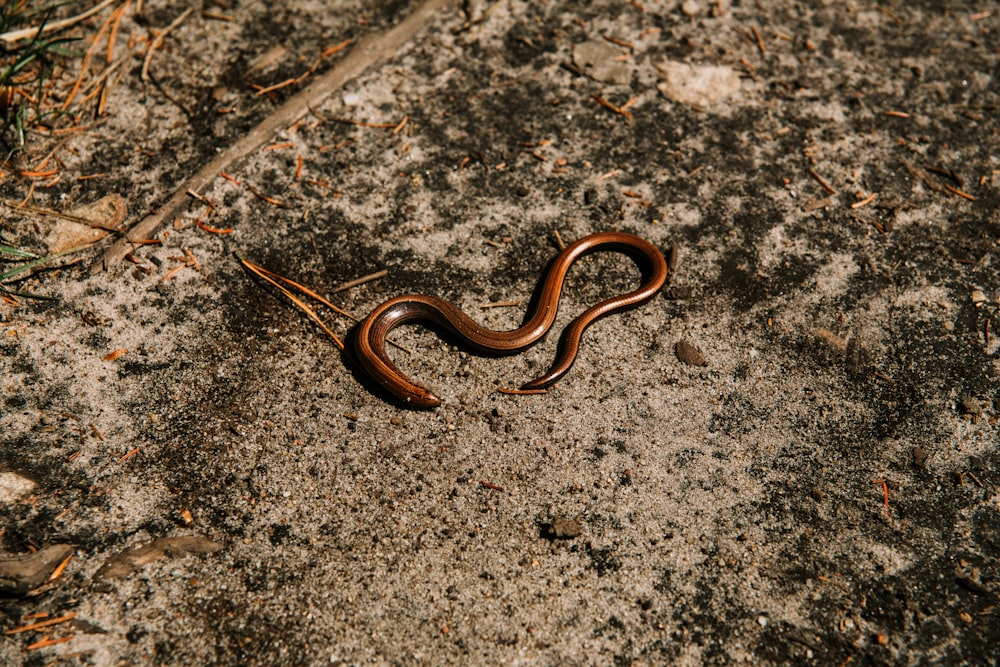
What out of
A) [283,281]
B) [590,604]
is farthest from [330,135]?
[590,604]

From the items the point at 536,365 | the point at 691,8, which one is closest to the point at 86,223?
the point at 536,365

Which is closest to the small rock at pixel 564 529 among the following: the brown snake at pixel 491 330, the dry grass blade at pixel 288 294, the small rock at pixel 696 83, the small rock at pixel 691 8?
the brown snake at pixel 491 330

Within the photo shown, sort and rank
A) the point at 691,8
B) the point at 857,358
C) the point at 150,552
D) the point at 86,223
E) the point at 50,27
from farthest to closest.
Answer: the point at 691,8
the point at 50,27
the point at 86,223
the point at 857,358
the point at 150,552

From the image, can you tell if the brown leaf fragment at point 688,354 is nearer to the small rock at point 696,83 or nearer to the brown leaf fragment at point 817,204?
the brown leaf fragment at point 817,204

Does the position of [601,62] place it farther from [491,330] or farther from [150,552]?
[150,552]

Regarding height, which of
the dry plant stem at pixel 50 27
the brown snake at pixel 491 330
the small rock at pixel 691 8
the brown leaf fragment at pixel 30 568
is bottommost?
the brown leaf fragment at pixel 30 568

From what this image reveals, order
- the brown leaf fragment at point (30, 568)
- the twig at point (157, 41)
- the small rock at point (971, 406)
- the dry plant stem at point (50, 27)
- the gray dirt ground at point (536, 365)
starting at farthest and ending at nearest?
the twig at point (157, 41)
the dry plant stem at point (50, 27)
the small rock at point (971, 406)
the gray dirt ground at point (536, 365)
the brown leaf fragment at point (30, 568)
